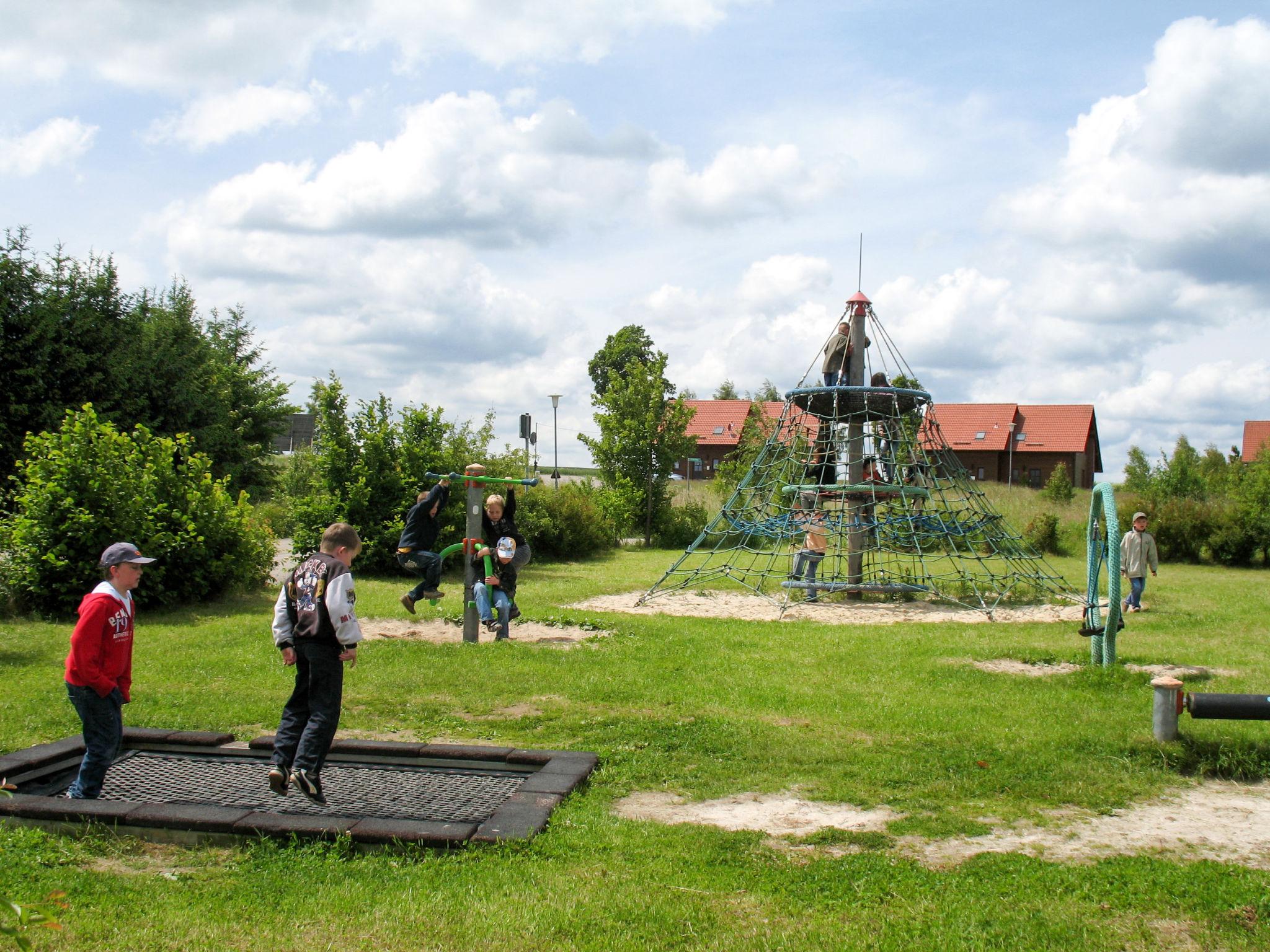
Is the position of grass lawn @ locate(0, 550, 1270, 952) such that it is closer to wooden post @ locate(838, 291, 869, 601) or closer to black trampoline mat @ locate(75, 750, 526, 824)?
black trampoline mat @ locate(75, 750, 526, 824)

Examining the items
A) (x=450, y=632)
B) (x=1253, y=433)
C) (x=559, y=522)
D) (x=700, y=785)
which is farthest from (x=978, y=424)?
(x=700, y=785)

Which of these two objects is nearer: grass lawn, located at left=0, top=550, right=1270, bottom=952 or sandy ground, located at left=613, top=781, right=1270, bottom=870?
grass lawn, located at left=0, top=550, right=1270, bottom=952

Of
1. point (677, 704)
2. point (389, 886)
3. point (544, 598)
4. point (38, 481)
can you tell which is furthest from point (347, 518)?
point (389, 886)

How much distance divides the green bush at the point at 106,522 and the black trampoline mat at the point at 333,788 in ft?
22.5

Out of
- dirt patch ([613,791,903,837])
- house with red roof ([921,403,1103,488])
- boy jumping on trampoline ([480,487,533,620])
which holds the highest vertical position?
house with red roof ([921,403,1103,488])

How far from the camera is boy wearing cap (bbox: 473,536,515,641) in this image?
1055 centimetres

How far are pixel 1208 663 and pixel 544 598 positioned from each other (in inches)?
343

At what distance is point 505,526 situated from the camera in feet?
35.1

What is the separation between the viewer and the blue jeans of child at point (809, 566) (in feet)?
50.9

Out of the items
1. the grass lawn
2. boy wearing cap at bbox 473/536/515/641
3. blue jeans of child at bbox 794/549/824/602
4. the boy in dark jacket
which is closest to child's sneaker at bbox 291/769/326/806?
the grass lawn

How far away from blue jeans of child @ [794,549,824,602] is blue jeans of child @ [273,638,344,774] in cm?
1037

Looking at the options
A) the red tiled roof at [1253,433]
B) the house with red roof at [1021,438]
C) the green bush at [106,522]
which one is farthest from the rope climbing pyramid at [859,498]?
the red tiled roof at [1253,433]

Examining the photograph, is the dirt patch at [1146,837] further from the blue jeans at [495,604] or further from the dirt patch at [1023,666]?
the blue jeans at [495,604]

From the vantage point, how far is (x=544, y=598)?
49.7 ft
